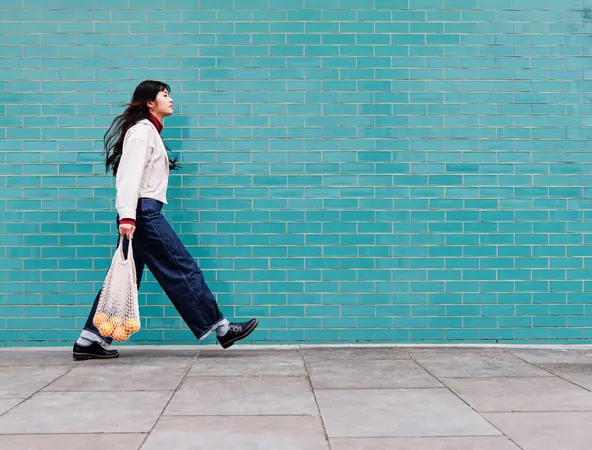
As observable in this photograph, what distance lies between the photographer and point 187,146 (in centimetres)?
523

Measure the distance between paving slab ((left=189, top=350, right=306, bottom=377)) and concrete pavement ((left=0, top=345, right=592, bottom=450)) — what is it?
13 mm

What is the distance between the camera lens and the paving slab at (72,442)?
270 centimetres

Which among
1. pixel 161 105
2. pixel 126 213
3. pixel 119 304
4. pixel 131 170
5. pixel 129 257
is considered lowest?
pixel 119 304

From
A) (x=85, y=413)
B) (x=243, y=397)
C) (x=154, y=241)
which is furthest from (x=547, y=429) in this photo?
(x=154, y=241)

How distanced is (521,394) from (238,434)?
1.69 metres

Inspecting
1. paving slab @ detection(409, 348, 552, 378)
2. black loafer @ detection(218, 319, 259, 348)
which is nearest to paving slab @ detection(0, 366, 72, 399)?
black loafer @ detection(218, 319, 259, 348)

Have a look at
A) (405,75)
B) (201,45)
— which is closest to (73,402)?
(201,45)

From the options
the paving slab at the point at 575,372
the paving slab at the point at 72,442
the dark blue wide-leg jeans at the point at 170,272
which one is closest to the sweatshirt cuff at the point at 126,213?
the dark blue wide-leg jeans at the point at 170,272

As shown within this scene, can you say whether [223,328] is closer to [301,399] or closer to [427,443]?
[301,399]

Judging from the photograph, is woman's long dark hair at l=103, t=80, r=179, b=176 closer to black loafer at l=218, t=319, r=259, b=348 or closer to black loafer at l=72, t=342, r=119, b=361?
black loafer at l=72, t=342, r=119, b=361

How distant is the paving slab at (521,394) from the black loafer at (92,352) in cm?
245

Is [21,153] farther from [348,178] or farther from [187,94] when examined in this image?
[348,178]

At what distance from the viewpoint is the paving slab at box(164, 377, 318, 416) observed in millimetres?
3262

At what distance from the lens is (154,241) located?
4.66 metres
